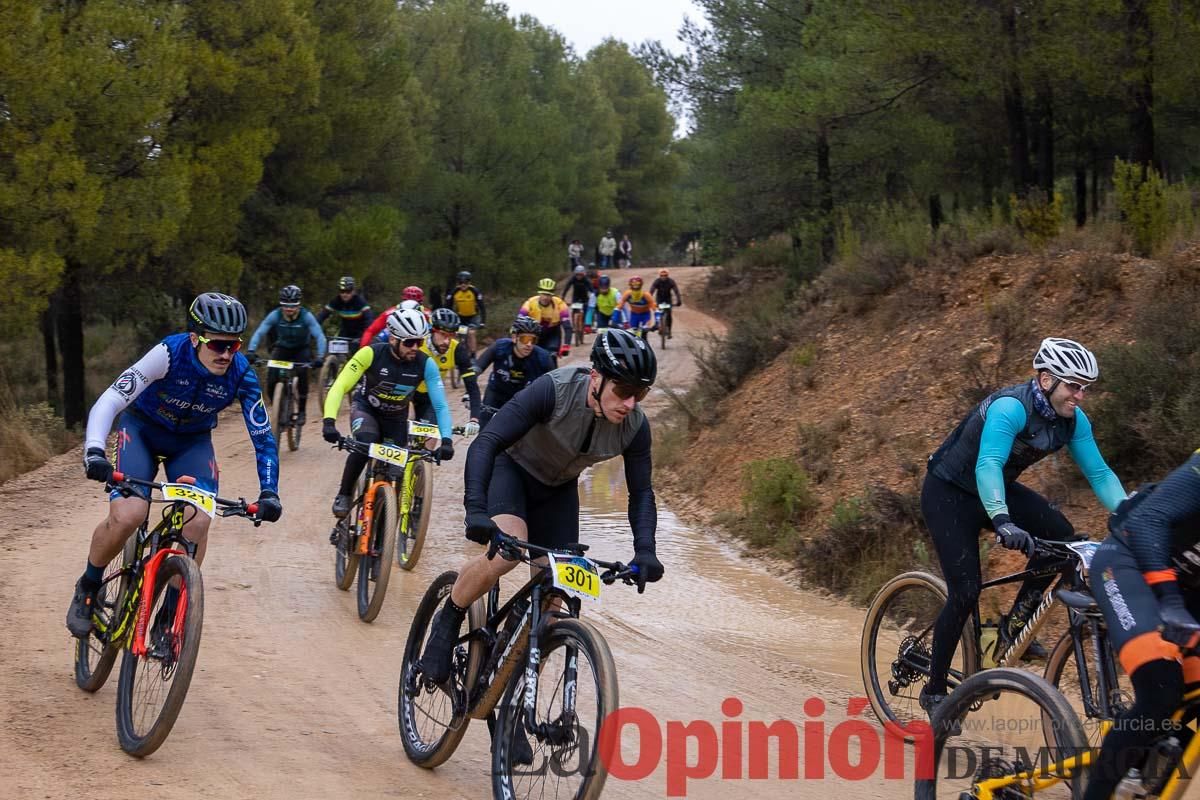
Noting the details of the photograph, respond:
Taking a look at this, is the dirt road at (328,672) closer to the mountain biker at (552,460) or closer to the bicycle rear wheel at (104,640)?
the bicycle rear wheel at (104,640)

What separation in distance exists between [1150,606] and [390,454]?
6305mm

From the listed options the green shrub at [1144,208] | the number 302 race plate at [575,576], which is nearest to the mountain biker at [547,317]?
the green shrub at [1144,208]

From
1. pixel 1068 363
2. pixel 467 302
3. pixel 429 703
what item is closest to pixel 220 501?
pixel 429 703

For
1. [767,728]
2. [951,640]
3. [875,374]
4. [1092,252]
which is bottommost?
[767,728]

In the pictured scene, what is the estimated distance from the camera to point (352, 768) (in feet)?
18.8

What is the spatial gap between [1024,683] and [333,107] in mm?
25509

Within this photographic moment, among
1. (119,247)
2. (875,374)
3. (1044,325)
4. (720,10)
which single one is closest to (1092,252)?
(1044,325)

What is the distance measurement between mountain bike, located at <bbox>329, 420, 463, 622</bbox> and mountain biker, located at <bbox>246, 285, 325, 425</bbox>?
5922mm

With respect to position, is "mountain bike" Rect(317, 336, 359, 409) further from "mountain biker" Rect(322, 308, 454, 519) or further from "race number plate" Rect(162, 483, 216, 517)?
"race number plate" Rect(162, 483, 216, 517)

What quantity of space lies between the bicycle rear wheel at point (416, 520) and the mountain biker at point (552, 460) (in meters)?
4.43

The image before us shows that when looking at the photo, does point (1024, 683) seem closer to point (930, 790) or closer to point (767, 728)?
point (930, 790)

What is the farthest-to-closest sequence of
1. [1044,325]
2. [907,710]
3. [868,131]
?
1. [868,131]
2. [1044,325]
3. [907,710]

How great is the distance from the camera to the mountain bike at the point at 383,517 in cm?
891

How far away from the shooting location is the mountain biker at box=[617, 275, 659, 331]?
27953 mm
